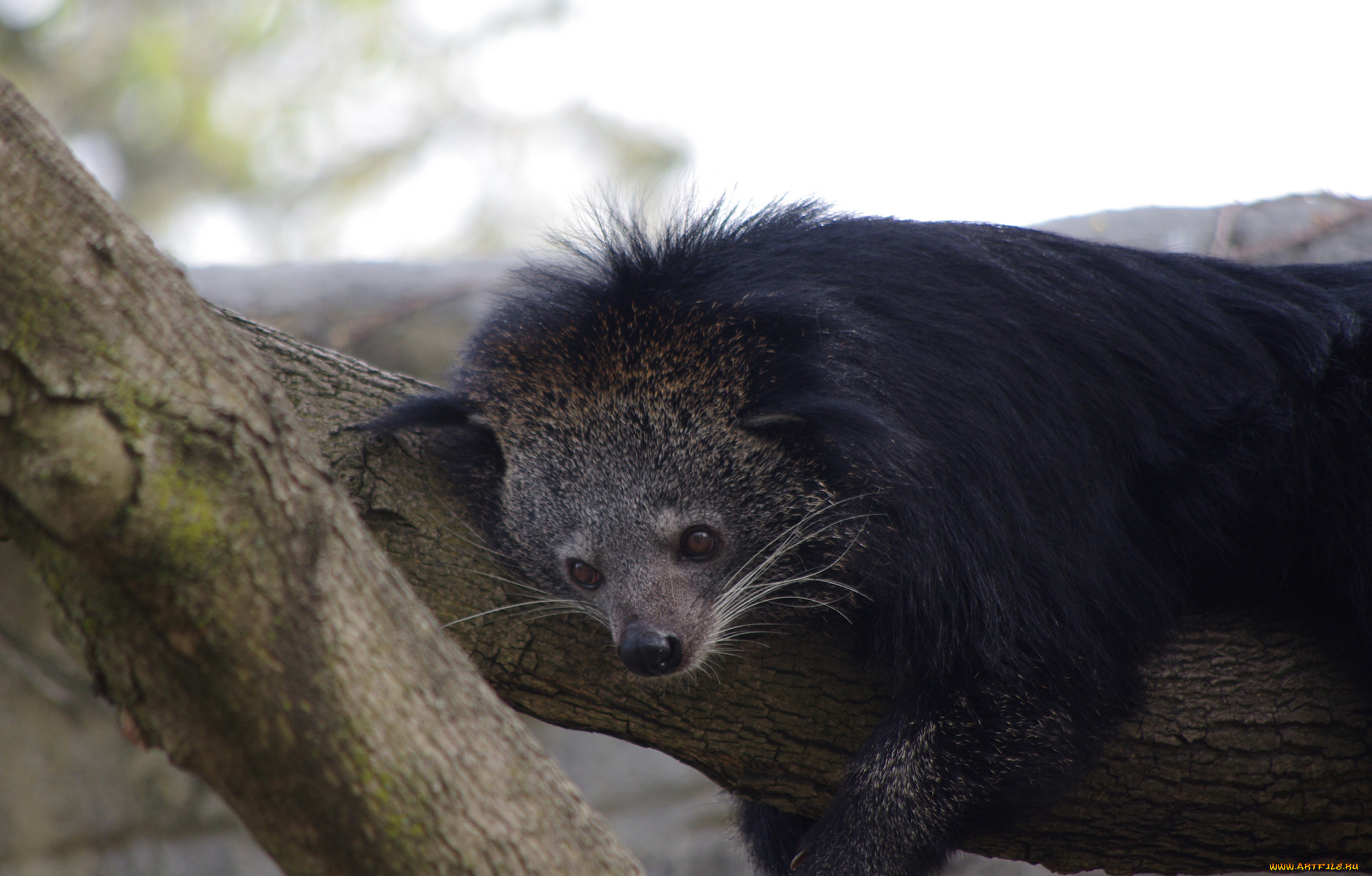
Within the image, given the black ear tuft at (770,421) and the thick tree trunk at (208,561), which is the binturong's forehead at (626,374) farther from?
the thick tree trunk at (208,561)

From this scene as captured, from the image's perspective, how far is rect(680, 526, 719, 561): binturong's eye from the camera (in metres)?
2.95

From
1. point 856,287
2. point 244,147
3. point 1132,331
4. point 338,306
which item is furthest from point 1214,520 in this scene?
point 244,147

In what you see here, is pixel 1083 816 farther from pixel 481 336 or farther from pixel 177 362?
pixel 177 362

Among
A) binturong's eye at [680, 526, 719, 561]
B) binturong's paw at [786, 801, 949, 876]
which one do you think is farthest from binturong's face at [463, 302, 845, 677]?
binturong's paw at [786, 801, 949, 876]

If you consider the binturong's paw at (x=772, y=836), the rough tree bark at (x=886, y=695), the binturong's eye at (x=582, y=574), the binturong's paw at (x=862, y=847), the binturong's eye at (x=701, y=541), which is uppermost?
the binturong's eye at (x=701, y=541)

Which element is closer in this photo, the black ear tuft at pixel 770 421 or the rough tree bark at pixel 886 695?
the rough tree bark at pixel 886 695

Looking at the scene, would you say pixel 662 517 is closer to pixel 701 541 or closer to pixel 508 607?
pixel 701 541

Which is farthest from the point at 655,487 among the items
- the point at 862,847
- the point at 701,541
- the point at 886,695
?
the point at 862,847

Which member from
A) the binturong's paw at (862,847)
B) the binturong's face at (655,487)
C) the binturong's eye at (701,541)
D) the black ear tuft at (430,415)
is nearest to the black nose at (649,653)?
the binturong's face at (655,487)

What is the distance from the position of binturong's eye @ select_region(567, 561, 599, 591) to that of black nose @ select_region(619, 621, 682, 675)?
34cm

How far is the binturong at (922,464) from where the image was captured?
265 centimetres

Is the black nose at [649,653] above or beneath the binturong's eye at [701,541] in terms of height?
beneath

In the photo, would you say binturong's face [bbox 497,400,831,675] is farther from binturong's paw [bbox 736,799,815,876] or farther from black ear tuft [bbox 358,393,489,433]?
binturong's paw [bbox 736,799,815,876]

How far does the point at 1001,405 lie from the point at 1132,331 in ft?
1.85
